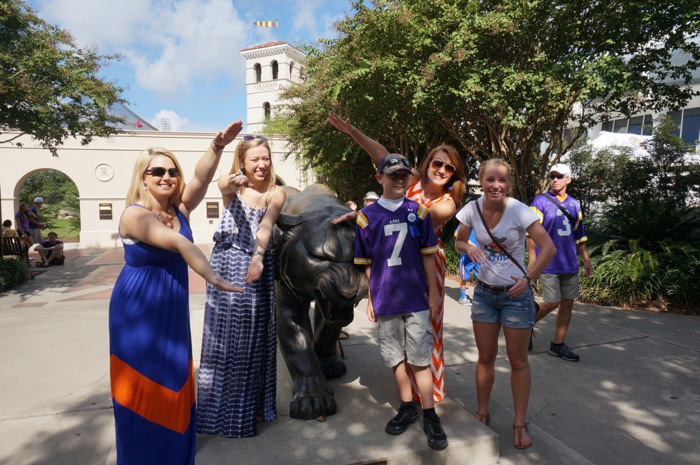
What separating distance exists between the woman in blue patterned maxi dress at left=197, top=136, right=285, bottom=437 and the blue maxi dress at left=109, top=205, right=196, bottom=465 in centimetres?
47

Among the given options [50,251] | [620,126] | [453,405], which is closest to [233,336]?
[453,405]

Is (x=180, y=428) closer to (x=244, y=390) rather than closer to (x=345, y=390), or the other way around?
(x=244, y=390)

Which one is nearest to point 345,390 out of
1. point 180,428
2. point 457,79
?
point 180,428

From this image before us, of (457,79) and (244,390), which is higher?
(457,79)

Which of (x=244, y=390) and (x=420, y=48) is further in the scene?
(x=420, y=48)

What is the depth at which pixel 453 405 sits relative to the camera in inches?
113

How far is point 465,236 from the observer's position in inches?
114

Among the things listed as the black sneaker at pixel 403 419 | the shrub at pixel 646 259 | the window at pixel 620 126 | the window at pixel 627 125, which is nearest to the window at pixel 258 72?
the window at pixel 627 125

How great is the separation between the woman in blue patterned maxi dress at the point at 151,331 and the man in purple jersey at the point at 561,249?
→ 3319 mm

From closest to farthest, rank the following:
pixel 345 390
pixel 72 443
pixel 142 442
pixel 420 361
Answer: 1. pixel 142 442
2. pixel 420 361
3. pixel 72 443
4. pixel 345 390

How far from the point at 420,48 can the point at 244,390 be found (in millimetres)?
7216

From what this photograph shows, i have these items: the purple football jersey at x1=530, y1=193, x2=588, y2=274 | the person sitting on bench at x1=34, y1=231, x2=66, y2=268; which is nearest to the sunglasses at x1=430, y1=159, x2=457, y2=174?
the purple football jersey at x1=530, y1=193, x2=588, y2=274

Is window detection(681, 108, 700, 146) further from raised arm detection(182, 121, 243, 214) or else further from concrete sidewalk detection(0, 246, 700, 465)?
raised arm detection(182, 121, 243, 214)

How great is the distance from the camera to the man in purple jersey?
4.20 metres
